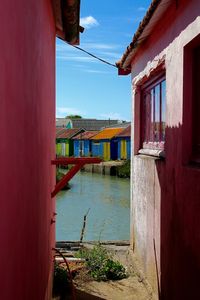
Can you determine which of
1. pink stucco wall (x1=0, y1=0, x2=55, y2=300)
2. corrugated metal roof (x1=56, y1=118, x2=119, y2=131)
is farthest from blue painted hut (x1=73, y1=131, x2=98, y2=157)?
pink stucco wall (x1=0, y1=0, x2=55, y2=300)

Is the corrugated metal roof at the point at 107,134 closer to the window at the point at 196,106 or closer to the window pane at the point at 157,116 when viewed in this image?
the window pane at the point at 157,116

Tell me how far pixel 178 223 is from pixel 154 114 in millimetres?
2906

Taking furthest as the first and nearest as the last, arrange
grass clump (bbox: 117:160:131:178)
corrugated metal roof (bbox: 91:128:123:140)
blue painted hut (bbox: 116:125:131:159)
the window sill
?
corrugated metal roof (bbox: 91:128:123:140) < blue painted hut (bbox: 116:125:131:159) < grass clump (bbox: 117:160:131:178) < the window sill

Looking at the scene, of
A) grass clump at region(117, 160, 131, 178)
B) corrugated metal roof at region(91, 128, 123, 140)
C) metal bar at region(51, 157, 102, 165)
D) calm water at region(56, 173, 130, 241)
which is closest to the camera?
metal bar at region(51, 157, 102, 165)

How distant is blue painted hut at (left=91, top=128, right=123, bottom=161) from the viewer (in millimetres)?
A: 43644

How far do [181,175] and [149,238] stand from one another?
2.47 m

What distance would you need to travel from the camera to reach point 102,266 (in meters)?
8.23

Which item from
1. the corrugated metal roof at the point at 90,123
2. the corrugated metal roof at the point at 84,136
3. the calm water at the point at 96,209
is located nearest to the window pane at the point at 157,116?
the calm water at the point at 96,209

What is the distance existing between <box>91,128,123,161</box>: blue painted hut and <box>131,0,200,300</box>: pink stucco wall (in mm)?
35689

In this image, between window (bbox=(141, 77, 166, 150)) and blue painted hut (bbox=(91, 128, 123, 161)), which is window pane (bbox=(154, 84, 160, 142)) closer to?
window (bbox=(141, 77, 166, 150))

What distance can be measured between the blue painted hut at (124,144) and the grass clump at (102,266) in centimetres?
3202

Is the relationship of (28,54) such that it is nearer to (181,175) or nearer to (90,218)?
(181,175)

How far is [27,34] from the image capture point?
2939 millimetres

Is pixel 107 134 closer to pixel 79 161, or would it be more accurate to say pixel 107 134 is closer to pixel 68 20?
pixel 68 20
